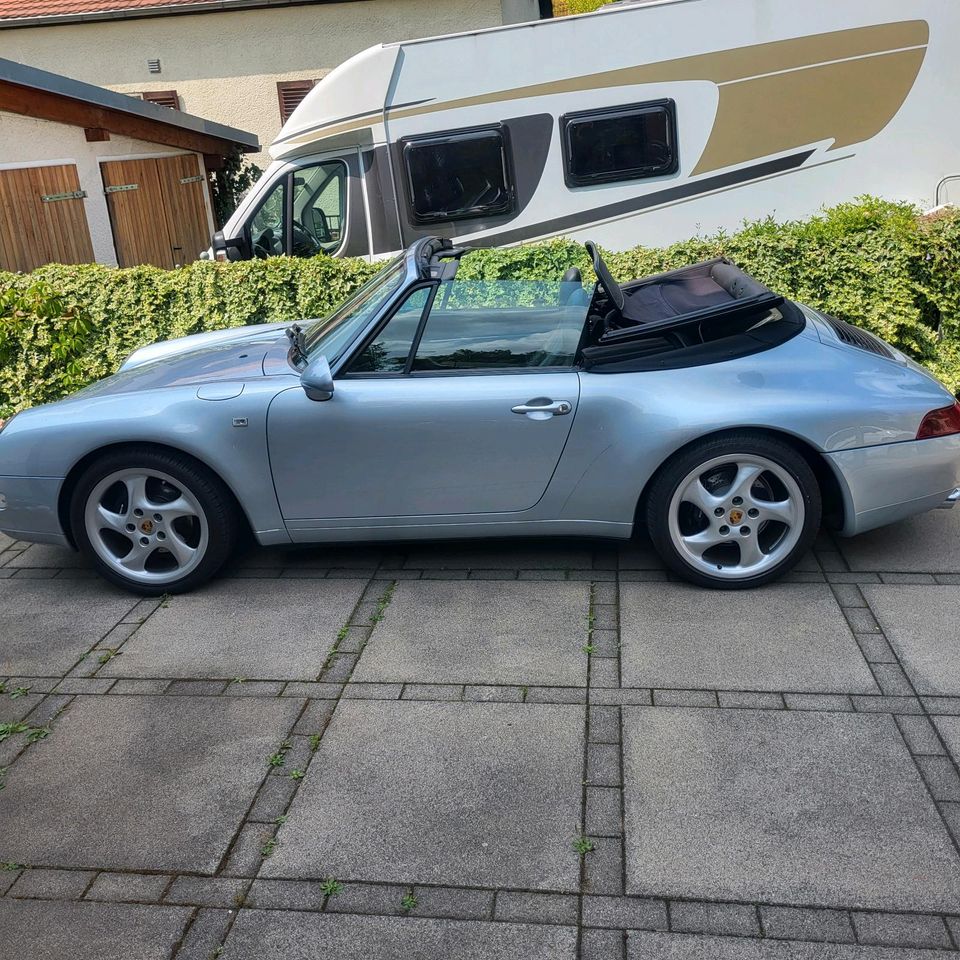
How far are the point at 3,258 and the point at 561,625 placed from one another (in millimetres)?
9370

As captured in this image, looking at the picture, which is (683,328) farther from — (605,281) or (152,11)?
(152,11)

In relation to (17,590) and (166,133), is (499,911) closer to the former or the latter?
(17,590)

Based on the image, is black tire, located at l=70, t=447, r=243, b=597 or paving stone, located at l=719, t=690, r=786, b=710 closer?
paving stone, located at l=719, t=690, r=786, b=710

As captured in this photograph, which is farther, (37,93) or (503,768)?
(37,93)

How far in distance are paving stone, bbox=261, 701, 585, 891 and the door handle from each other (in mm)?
1320

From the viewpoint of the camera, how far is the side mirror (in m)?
4.58

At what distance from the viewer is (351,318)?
16.6 ft

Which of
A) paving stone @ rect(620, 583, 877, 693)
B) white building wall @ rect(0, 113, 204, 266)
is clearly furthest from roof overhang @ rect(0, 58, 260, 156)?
paving stone @ rect(620, 583, 877, 693)

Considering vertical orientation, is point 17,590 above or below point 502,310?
below

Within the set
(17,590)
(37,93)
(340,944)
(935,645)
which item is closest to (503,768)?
(340,944)

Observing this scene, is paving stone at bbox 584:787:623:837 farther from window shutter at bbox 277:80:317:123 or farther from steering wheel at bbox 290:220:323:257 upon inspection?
window shutter at bbox 277:80:317:123

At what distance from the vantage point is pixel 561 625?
14.7ft

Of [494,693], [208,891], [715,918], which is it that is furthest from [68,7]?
[715,918]

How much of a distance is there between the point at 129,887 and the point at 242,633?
1.56m
